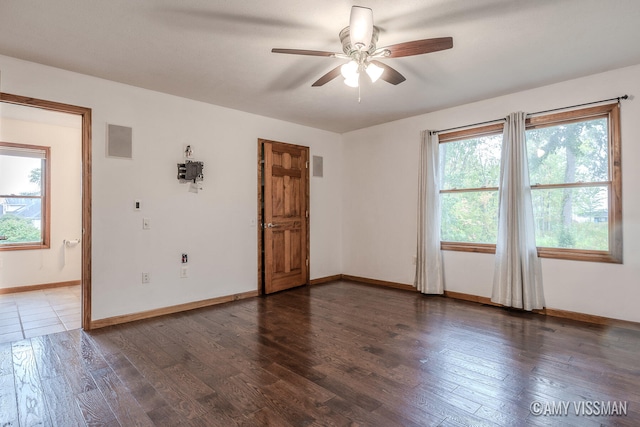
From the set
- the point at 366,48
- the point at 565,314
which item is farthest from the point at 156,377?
the point at 565,314

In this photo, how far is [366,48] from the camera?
239cm

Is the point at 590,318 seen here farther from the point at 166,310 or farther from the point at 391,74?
the point at 166,310

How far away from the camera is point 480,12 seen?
92.6 inches

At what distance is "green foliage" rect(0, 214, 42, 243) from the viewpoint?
16.6 feet

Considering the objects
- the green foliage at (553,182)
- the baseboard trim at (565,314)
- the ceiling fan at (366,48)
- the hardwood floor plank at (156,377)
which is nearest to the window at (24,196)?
the hardwood floor plank at (156,377)

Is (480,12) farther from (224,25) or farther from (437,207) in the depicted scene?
(437,207)

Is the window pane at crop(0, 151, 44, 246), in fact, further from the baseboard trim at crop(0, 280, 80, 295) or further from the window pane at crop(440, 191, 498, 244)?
the window pane at crop(440, 191, 498, 244)

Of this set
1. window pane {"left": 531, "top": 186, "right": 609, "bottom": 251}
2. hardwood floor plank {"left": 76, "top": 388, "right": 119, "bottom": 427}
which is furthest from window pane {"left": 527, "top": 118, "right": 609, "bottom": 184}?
hardwood floor plank {"left": 76, "top": 388, "right": 119, "bottom": 427}

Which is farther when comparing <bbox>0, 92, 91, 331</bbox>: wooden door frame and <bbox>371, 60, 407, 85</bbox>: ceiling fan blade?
<bbox>0, 92, 91, 331</bbox>: wooden door frame

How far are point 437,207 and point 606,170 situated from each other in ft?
6.02

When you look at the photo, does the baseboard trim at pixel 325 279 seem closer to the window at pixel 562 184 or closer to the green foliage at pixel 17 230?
the window at pixel 562 184

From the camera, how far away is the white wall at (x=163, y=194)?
135 inches

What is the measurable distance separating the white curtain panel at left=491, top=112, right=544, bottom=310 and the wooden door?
9.36ft

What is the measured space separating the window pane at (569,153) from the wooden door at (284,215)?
3.19 m
